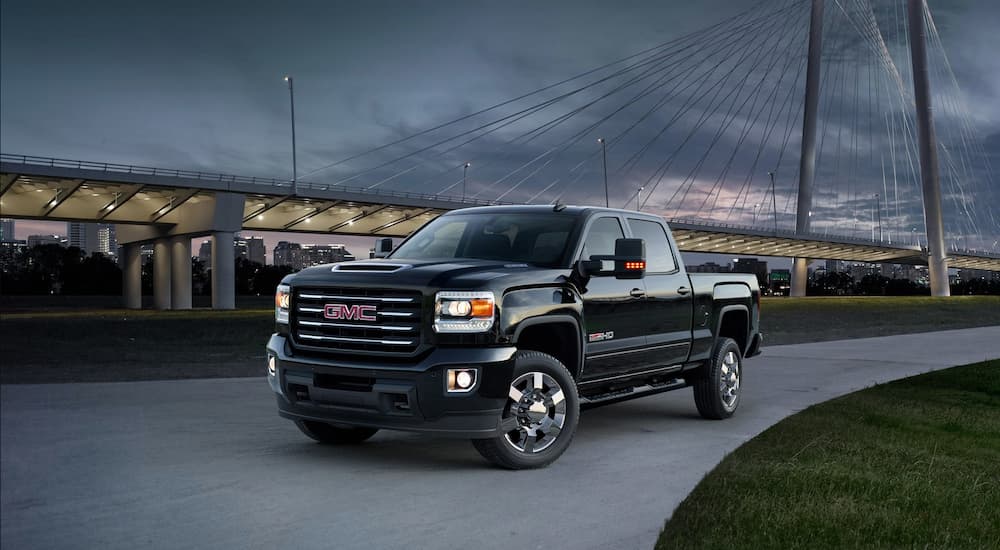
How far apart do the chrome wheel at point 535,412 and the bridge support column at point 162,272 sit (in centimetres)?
5400

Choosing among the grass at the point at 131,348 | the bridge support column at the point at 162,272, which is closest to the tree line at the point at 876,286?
the bridge support column at the point at 162,272

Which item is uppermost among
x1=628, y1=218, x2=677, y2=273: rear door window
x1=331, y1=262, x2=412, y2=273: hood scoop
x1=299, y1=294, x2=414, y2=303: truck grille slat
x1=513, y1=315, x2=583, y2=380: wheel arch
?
x1=628, y1=218, x2=677, y2=273: rear door window

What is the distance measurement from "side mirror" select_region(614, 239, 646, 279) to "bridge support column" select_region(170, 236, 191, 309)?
165ft

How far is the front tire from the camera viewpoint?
6.27 metres

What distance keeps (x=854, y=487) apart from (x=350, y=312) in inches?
144

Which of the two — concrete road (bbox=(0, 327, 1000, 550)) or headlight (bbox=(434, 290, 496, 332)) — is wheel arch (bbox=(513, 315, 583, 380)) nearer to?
headlight (bbox=(434, 290, 496, 332))

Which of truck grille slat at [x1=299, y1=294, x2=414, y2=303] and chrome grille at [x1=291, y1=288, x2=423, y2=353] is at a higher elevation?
truck grille slat at [x1=299, y1=294, x2=414, y2=303]

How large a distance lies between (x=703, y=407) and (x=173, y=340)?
18.0 metres

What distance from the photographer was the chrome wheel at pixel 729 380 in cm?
920

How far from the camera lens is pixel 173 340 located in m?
23.5

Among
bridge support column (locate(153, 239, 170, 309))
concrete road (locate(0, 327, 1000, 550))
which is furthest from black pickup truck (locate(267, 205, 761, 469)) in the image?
bridge support column (locate(153, 239, 170, 309))

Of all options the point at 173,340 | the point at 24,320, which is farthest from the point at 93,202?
the point at 173,340

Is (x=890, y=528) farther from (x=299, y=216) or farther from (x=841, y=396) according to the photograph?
(x=299, y=216)

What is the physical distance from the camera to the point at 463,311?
6000 mm
